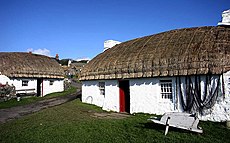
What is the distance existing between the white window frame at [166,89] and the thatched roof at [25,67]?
689 inches

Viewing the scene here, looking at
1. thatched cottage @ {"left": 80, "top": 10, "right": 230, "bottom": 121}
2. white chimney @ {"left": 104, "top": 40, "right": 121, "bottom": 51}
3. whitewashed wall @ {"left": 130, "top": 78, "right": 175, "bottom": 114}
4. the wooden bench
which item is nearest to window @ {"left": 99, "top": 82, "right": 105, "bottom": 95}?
thatched cottage @ {"left": 80, "top": 10, "right": 230, "bottom": 121}

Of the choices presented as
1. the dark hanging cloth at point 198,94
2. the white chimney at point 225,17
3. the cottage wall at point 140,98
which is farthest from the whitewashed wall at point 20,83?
the white chimney at point 225,17

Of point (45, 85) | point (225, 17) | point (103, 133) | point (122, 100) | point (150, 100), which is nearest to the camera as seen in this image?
point (103, 133)

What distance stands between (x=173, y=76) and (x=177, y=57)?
4.10 feet

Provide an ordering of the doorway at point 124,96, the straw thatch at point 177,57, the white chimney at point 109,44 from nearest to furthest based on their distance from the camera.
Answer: the straw thatch at point 177,57
the doorway at point 124,96
the white chimney at point 109,44

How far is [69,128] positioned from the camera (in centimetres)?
946

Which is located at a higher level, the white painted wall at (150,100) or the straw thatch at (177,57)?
the straw thatch at (177,57)

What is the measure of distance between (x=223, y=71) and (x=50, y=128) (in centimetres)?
965

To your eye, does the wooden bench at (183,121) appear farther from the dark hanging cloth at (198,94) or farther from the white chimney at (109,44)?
the white chimney at (109,44)

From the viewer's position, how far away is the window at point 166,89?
39.2 ft

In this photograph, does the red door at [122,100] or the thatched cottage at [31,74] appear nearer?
the red door at [122,100]

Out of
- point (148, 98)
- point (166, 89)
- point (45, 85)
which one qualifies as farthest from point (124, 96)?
point (45, 85)

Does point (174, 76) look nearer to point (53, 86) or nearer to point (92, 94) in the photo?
point (92, 94)

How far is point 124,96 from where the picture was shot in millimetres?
14906
